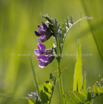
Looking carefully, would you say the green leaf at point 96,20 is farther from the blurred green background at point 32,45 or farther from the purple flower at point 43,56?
the purple flower at point 43,56

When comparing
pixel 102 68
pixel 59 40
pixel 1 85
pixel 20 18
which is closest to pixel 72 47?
pixel 102 68

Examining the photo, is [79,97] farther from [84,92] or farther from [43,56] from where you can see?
[43,56]

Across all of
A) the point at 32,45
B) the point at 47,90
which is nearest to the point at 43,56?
the point at 47,90

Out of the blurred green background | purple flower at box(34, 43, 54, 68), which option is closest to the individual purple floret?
purple flower at box(34, 43, 54, 68)

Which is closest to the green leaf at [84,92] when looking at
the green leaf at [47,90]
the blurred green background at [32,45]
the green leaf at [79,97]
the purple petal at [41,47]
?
the green leaf at [79,97]

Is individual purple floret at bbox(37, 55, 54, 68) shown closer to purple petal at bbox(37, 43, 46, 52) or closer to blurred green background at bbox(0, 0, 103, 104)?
purple petal at bbox(37, 43, 46, 52)
